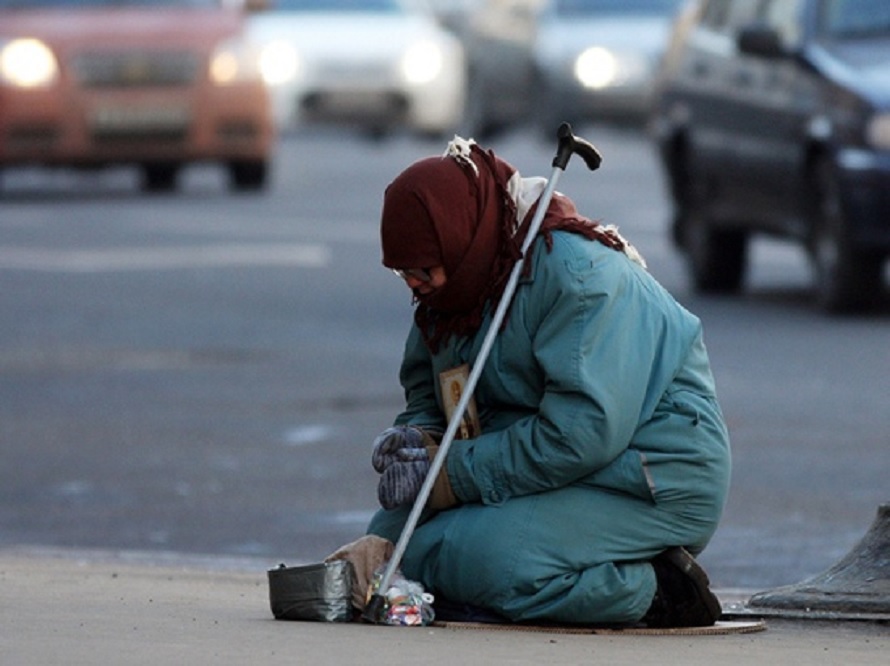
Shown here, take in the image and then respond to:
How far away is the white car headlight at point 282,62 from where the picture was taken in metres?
26.3

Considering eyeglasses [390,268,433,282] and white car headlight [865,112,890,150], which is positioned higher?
eyeglasses [390,268,433,282]

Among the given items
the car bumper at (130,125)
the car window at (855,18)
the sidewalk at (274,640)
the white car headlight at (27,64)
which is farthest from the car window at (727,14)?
the sidewalk at (274,640)

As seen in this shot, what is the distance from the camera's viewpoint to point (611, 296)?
219 inches

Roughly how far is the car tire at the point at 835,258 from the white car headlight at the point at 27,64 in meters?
8.52

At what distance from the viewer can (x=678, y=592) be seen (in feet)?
19.0

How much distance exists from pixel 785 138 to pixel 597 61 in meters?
11.8

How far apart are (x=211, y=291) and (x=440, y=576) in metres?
9.98

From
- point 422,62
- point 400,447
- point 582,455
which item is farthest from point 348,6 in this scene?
point 582,455

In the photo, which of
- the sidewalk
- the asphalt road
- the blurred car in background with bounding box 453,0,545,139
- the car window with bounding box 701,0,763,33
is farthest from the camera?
the blurred car in background with bounding box 453,0,545,139

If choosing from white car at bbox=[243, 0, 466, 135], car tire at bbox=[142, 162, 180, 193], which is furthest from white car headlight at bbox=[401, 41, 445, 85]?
car tire at bbox=[142, 162, 180, 193]

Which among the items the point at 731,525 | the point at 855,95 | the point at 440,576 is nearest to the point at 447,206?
the point at 440,576

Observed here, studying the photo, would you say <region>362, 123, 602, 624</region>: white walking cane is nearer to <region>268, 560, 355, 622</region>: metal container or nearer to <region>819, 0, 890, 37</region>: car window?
<region>268, 560, 355, 622</region>: metal container

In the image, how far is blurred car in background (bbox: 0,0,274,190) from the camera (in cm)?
2108

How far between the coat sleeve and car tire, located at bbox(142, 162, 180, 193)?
17883 mm
